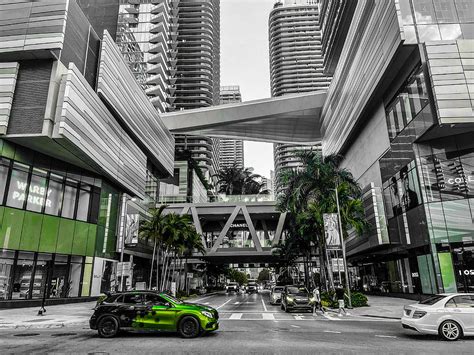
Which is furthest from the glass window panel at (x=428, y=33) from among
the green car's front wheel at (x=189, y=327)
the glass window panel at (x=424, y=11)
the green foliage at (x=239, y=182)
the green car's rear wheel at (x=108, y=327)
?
the green foliage at (x=239, y=182)

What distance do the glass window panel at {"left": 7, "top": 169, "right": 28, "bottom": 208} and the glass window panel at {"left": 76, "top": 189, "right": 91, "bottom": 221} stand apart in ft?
20.5

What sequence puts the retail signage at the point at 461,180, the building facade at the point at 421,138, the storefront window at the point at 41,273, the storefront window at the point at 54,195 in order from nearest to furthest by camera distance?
the building facade at the point at 421,138 → the retail signage at the point at 461,180 → the storefront window at the point at 41,273 → the storefront window at the point at 54,195

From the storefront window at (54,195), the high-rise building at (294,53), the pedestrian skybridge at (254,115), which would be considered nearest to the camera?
the storefront window at (54,195)

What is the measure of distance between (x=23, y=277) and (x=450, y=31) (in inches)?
1393

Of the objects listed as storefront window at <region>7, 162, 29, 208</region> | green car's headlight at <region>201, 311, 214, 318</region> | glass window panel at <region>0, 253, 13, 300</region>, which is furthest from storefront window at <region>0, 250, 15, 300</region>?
green car's headlight at <region>201, 311, 214, 318</region>

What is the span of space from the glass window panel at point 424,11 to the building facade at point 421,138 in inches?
2.9

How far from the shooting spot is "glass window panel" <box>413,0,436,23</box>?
2620 centimetres

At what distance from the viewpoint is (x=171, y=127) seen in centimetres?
5984

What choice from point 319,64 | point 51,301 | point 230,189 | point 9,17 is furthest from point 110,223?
point 319,64

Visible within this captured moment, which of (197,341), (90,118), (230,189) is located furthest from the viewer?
(230,189)

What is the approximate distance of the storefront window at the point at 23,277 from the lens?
25667 millimetres

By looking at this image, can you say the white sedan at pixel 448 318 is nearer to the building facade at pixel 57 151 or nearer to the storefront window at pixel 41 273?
the building facade at pixel 57 151

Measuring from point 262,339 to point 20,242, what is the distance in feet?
71.1

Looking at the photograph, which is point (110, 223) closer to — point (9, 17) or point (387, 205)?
point (9, 17)
